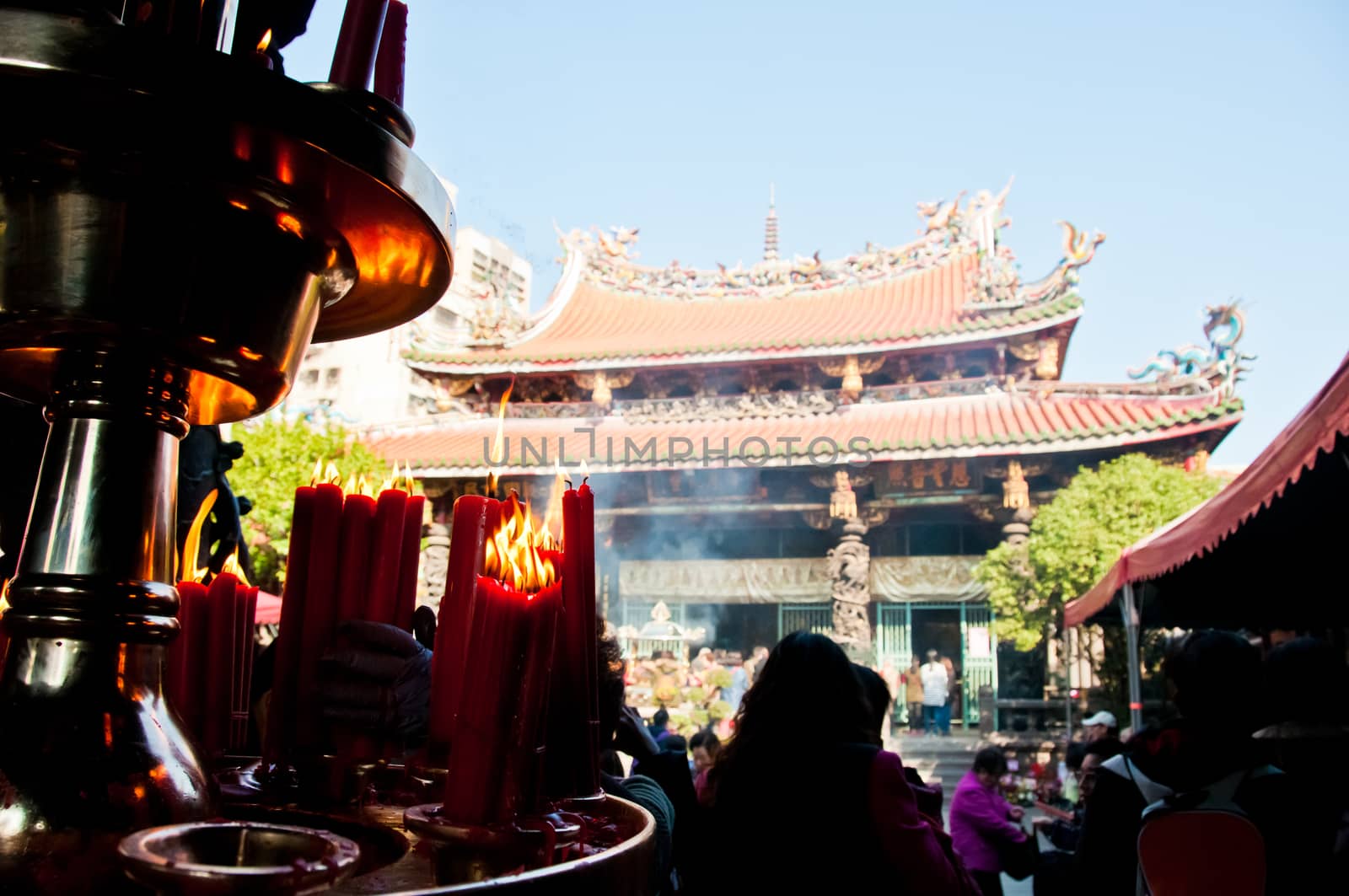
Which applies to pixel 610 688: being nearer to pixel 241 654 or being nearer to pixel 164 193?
pixel 241 654

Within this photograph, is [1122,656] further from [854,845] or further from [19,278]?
[19,278]

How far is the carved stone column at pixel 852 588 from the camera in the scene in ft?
35.6

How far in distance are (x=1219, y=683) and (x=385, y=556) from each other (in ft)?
5.89

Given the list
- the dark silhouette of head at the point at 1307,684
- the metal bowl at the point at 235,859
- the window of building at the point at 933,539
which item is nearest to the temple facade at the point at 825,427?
the window of building at the point at 933,539

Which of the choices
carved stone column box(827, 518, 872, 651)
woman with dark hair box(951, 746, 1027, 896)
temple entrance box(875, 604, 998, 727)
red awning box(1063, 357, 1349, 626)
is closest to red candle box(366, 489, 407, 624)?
red awning box(1063, 357, 1349, 626)

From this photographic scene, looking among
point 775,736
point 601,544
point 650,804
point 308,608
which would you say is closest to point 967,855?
point 775,736

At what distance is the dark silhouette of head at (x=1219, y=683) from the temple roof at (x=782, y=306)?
9379 mm

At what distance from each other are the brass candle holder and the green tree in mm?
10264

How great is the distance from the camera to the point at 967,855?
3740 mm

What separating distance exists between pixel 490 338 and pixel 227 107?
1297 cm

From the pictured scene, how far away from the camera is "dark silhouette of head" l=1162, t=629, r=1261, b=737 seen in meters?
1.82

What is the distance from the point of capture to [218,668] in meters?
0.78

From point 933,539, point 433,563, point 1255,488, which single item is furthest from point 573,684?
point 933,539

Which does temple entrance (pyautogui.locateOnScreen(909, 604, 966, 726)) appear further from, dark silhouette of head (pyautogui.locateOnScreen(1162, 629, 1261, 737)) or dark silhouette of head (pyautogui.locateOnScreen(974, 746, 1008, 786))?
dark silhouette of head (pyautogui.locateOnScreen(1162, 629, 1261, 737))
